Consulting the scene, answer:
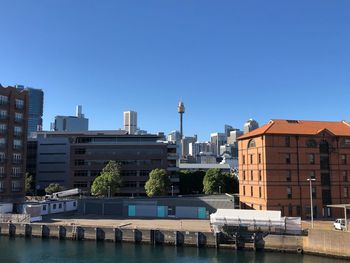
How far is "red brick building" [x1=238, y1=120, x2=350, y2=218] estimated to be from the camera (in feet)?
251

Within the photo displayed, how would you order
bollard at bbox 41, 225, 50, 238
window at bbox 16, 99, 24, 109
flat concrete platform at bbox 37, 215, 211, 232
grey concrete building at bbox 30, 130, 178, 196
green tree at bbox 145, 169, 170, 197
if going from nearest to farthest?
1. flat concrete platform at bbox 37, 215, 211, 232
2. bollard at bbox 41, 225, 50, 238
3. window at bbox 16, 99, 24, 109
4. green tree at bbox 145, 169, 170, 197
5. grey concrete building at bbox 30, 130, 178, 196

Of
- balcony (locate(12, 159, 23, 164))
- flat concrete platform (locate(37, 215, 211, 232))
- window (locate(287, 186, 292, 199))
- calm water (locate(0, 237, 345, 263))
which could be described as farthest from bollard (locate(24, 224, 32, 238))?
window (locate(287, 186, 292, 199))

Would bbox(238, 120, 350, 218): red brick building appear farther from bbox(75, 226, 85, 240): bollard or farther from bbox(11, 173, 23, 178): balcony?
bbox(11, 173, 23, 178): balcony

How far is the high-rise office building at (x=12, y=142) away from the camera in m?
92.5

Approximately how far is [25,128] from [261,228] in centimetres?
6636

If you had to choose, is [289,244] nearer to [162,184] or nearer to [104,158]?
[162,184]

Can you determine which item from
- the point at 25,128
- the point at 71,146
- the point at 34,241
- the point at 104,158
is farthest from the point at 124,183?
the point at 34,241

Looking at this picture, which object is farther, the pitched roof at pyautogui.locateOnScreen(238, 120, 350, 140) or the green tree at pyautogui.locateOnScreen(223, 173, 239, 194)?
the green tree at pyautogui.locateOnScreen(223, 173, 239, 194)

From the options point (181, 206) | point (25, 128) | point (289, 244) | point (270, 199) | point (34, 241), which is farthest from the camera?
point (25, 128)

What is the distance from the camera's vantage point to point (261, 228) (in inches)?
2347

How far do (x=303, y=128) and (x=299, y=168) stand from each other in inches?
348

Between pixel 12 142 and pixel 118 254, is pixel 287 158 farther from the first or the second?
pixel 12 142

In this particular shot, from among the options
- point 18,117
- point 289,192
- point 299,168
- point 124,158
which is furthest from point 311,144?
point 124,158

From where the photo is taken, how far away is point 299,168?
77.9 metres
